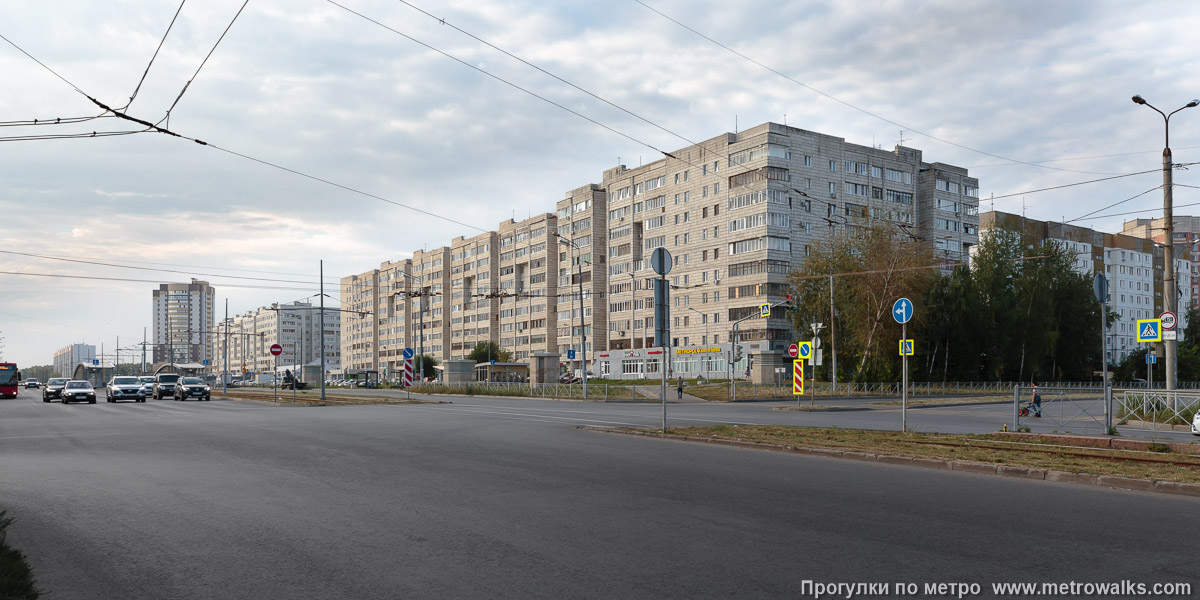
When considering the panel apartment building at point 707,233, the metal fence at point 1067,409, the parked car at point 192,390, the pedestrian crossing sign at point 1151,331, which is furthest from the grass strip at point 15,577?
the panel apartment building at point 707,233

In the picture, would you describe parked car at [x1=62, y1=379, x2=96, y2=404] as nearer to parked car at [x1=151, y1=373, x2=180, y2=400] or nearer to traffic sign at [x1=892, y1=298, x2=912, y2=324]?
parked car at [x1=151, y1=373, x2=180, y2=400]

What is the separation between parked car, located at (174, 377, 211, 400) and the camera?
49.7m

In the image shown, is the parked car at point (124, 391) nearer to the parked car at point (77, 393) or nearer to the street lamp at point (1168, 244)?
the parked car at point (77, 393)

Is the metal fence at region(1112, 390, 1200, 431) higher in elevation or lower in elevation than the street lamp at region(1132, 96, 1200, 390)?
lower

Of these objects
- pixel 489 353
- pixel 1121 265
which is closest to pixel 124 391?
pixel 489 353

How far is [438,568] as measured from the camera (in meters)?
6.09

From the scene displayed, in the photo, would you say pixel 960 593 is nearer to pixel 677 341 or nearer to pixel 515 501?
pixel 515 501

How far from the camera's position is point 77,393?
45.1 metres

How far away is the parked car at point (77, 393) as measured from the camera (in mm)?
45062

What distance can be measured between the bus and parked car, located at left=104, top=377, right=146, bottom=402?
20.6m

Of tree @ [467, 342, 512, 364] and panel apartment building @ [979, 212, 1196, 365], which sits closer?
panel apartment building @ [979, 212, 1196, 365]

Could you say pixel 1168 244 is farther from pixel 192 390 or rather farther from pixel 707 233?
Result: pixel 707 233

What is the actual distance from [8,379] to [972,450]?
223 ft

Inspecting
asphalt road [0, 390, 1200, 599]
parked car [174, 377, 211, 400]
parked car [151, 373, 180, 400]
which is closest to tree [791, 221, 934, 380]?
parked car [174, 377, 211, 400]
